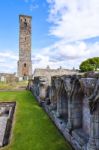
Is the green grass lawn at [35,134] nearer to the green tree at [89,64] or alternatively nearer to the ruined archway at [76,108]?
the ruined archway at [76,108]

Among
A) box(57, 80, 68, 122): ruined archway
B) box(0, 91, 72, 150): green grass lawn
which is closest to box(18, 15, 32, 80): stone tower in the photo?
box(0, 91, 72, 150): green grass lawn

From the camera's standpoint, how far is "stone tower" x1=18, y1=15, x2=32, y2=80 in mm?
49688

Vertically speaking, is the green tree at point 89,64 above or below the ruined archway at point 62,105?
above

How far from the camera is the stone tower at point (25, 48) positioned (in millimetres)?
49688

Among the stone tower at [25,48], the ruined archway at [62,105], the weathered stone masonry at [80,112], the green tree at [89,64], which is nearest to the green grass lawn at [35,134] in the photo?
the weathered stone masonry at [80,112]

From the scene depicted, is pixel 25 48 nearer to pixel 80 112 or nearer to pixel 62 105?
pixel 62 105

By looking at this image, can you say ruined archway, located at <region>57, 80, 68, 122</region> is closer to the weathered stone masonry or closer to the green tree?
the weathered stone masonry

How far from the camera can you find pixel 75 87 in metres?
7.81

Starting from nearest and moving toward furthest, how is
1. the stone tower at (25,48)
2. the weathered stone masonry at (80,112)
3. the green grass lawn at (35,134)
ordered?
the weathered stone masonry at (80,112) < the green grass lawn at (35,134) < the stone tower at (25,48)

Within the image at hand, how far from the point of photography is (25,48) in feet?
Answer: 168

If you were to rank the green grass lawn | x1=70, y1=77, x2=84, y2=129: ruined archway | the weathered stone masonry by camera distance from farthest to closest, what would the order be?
x1=70, y1=77, x2=84, y2=129: ruined archway < the green grass lawn < the weathered stone masonry

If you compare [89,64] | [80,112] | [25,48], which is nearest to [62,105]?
[80,112]

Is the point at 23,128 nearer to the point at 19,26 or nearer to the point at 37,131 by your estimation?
the point at 37,131

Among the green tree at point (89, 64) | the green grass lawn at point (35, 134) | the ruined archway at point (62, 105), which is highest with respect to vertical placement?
the green tree at point (89, 64)
